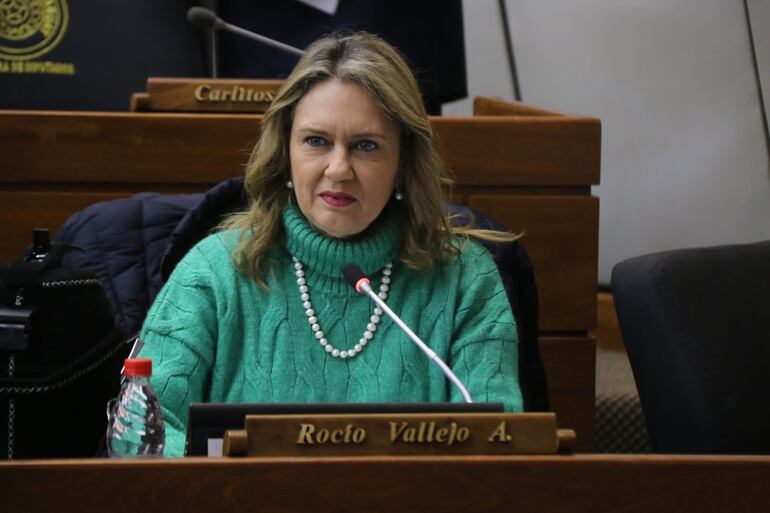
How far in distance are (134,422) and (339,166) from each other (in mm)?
584

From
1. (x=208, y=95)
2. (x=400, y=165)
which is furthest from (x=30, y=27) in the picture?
(x=400, y=165)

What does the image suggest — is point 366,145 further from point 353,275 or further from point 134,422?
point 134,422

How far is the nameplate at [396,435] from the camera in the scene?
1.29 metres

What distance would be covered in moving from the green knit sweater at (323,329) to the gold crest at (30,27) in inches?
57.7

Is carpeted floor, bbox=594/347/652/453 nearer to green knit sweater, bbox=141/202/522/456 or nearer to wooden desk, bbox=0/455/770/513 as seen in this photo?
green knit sweater, bbox=141/202/522/456

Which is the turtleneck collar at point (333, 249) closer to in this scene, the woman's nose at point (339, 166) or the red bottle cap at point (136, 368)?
the woman's nose at point (339, 166)

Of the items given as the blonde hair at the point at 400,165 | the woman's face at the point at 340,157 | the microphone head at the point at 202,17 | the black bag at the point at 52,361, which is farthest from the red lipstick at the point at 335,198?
the microphone head at the point at 202,17

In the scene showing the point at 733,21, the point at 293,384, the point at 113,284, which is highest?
the point at 733,21

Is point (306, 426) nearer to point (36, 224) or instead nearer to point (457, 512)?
point (457, 512)

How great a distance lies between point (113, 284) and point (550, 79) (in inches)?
78.6

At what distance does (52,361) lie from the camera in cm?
170

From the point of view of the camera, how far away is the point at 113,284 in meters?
2.37

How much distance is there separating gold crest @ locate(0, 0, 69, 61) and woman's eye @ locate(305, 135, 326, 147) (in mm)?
1532

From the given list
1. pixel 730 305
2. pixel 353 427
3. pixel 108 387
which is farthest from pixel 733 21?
pixel 353 427
